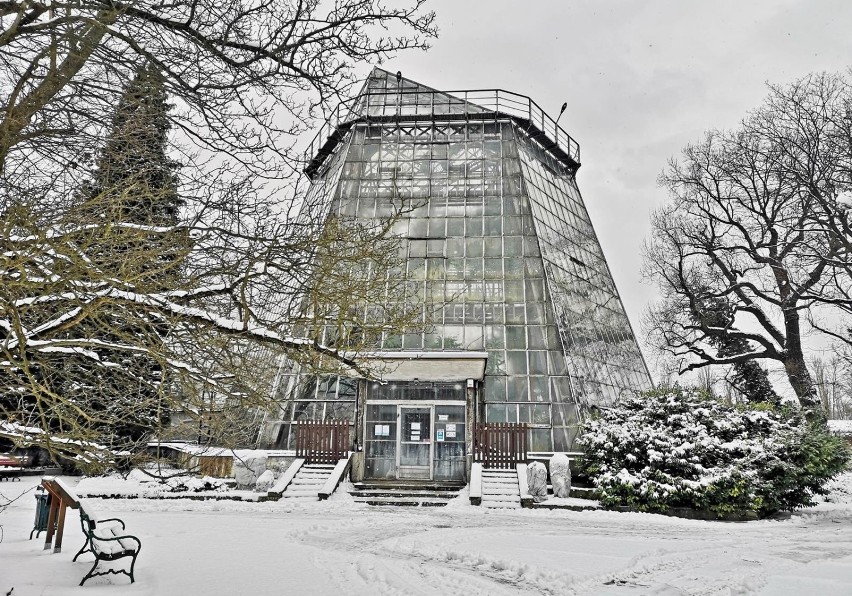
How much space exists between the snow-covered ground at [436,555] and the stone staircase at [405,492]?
5.70 ft

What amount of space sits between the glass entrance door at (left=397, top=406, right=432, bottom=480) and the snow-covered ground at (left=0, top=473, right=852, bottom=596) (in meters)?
4.77

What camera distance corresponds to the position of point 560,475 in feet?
57.3

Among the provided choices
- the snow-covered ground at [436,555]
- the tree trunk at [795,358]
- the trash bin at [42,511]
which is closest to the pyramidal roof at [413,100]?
the tree trunk at [795,358]

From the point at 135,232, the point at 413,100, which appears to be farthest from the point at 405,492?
the point at 413,100

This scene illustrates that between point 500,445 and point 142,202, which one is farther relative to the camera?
point 500,445

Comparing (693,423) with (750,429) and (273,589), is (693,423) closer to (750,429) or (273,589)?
(750,429)

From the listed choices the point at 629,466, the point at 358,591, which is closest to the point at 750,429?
the point at 629,466

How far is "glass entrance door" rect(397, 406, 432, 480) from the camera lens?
20.0 metres

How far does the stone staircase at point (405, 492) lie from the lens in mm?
16875

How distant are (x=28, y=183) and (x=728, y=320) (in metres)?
26.2

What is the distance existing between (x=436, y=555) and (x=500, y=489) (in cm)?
864

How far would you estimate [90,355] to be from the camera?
6.12 metres

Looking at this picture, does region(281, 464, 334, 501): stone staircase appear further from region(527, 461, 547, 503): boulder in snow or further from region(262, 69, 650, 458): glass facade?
region(527, 461, 547, 503): boulder in snow

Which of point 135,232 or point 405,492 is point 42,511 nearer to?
point 135,232
